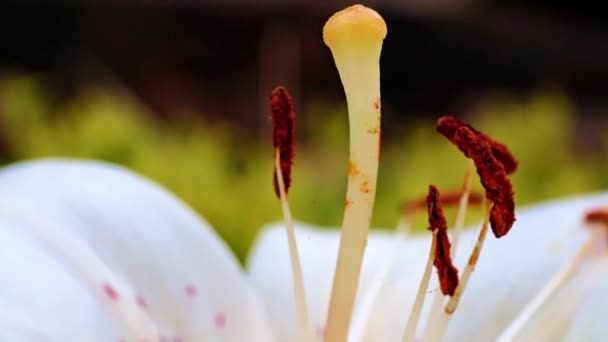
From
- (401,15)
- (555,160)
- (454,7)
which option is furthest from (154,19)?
(555,160)

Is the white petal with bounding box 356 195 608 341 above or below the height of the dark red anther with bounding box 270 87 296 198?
below

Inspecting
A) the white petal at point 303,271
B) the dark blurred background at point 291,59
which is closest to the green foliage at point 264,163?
the white petal at point 303,271

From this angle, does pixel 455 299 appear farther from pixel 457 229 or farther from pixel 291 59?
pixel 291 59

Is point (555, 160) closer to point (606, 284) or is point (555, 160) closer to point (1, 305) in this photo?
point (606, 284)

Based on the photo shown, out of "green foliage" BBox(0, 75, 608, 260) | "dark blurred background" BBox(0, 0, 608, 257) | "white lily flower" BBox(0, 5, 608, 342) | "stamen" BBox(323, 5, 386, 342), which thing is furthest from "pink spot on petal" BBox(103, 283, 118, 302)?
"dark blurred background" BBox(0, 0, 608, 257)

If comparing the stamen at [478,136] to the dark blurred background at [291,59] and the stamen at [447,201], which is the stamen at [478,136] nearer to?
the stamen at [447,201]

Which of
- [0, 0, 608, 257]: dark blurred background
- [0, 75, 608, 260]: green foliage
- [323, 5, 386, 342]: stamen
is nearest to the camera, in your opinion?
[323, 5, 386, 342]: stamen

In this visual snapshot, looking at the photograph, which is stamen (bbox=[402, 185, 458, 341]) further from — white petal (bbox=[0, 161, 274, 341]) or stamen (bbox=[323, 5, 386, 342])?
white petal (bbox=[0, 161, 274, 341])

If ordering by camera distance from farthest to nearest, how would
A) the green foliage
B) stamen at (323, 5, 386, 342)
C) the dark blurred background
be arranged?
1. the dark blurred background
2. the green foliage
3. stamen at (323, 5, 386, 342)
